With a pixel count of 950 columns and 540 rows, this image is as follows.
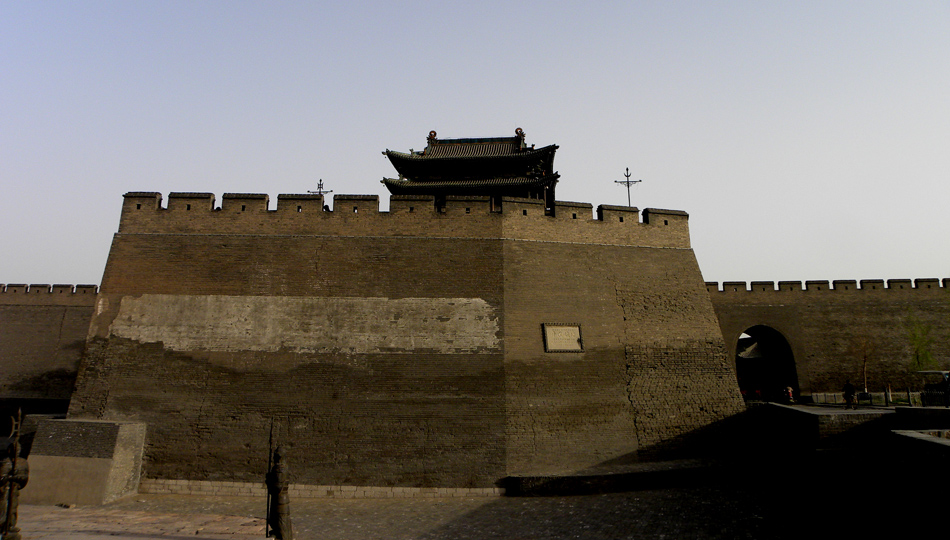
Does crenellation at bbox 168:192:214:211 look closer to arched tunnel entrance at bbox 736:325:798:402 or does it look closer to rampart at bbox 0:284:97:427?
rampart at bbox 0:284:97:427

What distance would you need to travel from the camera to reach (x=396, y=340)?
9914mm

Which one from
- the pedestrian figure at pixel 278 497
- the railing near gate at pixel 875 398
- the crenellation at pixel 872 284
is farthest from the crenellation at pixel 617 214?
the crenellation at pixel 872 284

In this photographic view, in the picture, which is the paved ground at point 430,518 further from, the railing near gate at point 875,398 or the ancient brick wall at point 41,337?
the ancient brick wall at point 41,337

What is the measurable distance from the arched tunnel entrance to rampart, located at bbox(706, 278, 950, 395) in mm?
294

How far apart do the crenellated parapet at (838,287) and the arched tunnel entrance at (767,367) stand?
116 centimetres

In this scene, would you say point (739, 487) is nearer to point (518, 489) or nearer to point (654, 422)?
point (654, 422)

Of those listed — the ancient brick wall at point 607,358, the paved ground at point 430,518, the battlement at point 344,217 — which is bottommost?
the paved ground at point 430,518

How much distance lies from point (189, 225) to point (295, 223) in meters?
2.17

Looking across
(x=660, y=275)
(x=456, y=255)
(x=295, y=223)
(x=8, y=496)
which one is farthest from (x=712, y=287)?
(x=8, y=496)

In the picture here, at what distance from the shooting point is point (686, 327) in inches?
433

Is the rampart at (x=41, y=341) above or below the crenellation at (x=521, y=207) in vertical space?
below

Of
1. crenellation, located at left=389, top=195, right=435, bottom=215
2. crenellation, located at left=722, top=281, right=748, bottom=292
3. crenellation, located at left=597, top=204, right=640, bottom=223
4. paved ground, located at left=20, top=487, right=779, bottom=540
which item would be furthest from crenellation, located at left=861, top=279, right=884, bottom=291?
crenellation, located at left=389, top=195, right=435, bottom=215

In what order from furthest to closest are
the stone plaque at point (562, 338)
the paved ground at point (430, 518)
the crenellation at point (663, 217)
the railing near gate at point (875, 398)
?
the railing near gate at point (875, 398) → the crenellation at point (663, 217) → the stone plaque at point (562, 338) → the paved ground at point (430, 518)

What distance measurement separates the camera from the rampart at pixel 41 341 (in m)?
15.5
